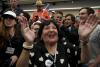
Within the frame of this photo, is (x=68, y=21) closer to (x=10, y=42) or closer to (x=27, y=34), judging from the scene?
(x=10, y=42)

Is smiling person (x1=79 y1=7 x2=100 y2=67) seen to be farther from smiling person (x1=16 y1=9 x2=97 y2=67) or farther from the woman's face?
the woman's face

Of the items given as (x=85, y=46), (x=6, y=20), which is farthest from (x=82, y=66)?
(x=6, y=20)

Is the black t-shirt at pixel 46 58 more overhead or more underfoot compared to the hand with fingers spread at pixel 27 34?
more underfoot

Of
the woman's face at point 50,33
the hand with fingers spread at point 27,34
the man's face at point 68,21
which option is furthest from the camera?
the man's face at point 68,21

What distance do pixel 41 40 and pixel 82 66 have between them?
0.86 metres

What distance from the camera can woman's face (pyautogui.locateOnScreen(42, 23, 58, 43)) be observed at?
278 centimetres

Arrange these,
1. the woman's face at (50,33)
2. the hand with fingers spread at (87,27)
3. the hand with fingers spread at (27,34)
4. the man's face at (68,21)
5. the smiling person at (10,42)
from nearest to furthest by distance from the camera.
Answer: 1. the hand with fingers spread at (27,34)
2. the hand with fingers spread at (87,27)
3. the woman's face at (50,33)
4. the smiling person at (10,42)
5. the man's face at (68,21)

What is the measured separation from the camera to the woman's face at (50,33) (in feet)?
9.12

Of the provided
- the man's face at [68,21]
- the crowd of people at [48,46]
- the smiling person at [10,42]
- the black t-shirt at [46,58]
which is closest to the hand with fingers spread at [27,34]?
the crowd of people at [48,46]

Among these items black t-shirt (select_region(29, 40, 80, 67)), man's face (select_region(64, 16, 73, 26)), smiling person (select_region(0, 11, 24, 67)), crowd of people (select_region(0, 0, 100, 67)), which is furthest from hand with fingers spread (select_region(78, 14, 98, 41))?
man's face (select_region(64, 16, 73, 26))

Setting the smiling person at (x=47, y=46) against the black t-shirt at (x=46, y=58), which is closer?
the smiling person at (x=47, y=46)

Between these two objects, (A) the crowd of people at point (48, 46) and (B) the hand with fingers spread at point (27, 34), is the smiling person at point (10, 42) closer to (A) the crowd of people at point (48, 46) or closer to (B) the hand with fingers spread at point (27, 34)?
(A) the crowd of people at point (48, 46)

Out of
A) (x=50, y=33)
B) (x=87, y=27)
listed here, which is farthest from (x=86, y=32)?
(x=50, y=33)

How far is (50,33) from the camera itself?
2.79 meters
